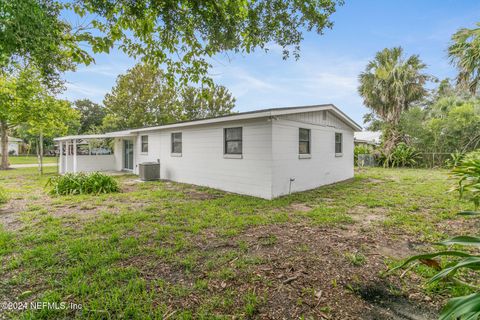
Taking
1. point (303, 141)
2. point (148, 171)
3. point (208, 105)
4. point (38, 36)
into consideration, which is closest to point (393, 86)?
point (303, 141)

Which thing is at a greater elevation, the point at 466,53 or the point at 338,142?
the point at 466,53

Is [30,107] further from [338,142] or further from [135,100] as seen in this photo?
[338,142]

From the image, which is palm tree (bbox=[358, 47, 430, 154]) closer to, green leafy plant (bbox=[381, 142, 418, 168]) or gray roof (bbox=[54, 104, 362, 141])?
green leafy plant (bbox=[381, 142, 418, 168])

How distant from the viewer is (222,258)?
11.0ft

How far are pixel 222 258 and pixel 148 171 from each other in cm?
869

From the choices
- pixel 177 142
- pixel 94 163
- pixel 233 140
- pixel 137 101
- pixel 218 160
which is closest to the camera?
pixel 233 140

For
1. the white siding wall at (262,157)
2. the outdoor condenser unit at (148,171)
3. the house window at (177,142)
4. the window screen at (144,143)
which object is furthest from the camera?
the window screen at (144,143)

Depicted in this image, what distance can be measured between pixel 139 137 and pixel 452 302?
14086mm

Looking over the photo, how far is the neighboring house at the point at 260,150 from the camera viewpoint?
738 cm

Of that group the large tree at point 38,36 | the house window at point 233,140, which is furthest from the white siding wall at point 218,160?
the large tree at point 38,36

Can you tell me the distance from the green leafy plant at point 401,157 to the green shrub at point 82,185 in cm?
1749

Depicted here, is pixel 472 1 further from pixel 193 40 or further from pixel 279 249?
pixel 279 249

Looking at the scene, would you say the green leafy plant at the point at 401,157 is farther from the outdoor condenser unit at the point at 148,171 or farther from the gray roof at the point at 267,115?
the outdoor condenser unit at the point at 148,171

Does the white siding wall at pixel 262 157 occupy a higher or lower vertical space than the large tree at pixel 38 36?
lower
